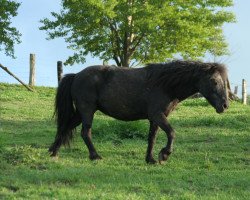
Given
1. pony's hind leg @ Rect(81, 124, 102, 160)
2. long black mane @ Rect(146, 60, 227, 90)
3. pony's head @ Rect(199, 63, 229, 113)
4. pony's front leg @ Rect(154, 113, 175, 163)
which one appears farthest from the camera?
pony's hind leg @ Rect(81, 124, 102, 160)

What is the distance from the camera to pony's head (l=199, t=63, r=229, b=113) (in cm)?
959

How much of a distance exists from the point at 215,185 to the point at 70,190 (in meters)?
2.26

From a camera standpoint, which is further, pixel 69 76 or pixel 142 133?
pixel 142 133

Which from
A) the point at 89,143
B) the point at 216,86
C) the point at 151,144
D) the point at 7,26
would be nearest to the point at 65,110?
the point at 89,143

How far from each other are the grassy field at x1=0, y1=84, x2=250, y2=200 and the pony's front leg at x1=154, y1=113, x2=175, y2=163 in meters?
0.19

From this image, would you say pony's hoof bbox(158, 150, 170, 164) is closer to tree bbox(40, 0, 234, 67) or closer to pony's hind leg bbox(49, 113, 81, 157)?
pony's hind leg bbox(49, 113, 81, 157)

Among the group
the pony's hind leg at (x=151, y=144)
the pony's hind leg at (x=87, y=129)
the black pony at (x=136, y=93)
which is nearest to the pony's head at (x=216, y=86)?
the black pony at (x=136, y=93)

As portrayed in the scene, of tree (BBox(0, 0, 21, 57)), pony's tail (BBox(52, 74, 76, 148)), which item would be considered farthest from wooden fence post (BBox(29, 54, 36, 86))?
pony's tail (BBox(52, 74, 76, 148))

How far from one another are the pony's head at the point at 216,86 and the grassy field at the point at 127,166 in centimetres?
115

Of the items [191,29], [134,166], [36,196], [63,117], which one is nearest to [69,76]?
[63,117]

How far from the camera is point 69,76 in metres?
10.6

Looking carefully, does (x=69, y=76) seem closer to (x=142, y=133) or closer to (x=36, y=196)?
(x=142, y=133)

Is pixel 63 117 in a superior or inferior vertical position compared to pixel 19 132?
superior

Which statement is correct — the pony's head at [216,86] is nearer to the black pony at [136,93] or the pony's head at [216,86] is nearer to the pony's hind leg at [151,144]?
the black pony at [136,93]
